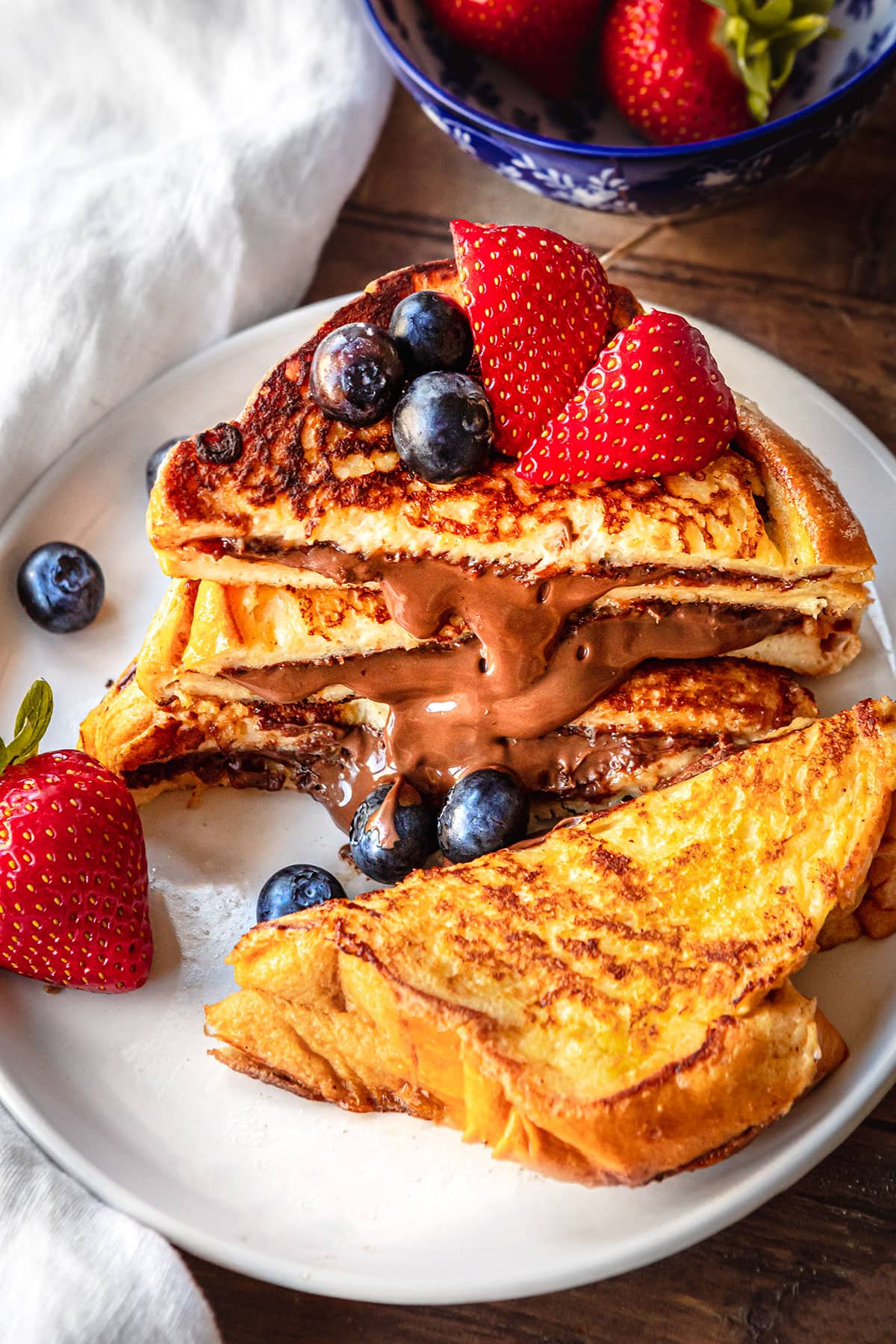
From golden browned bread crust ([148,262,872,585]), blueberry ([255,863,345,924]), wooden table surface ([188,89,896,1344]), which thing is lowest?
wooden table surface ([188,89,896,1344])

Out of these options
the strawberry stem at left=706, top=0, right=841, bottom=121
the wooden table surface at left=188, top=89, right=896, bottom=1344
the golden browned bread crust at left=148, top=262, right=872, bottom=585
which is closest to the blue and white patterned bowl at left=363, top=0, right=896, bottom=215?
the strawberry stem at left=706, top=0, right=841, bottom=121

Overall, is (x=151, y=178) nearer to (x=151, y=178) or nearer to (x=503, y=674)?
(x=151, y=178)

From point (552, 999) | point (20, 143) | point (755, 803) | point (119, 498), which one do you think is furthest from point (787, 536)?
point (20, 143)

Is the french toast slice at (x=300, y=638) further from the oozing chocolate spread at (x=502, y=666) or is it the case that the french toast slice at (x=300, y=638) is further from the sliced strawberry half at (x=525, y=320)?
the sliced strawberry half at (x=525, y=320)

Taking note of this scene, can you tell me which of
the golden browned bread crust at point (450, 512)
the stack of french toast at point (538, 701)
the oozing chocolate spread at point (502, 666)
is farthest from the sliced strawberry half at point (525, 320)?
the oozing chocolate spread at point (502, 666)

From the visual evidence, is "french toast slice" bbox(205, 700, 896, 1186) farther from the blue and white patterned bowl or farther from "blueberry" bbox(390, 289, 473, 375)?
the blue and white patterned bowl

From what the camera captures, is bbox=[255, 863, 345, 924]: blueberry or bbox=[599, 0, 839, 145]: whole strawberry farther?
bbox=[599, 0, 839, 145]: whole strawberry

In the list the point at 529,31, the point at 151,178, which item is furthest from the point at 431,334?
the point at 151,178

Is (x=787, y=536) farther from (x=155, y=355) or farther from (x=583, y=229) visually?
(x=155, y=355)

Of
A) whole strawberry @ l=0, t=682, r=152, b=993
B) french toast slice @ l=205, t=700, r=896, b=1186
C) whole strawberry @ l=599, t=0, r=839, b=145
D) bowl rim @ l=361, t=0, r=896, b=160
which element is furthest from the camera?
whole strawberry @ l=599, t=0, r=839, b=145
